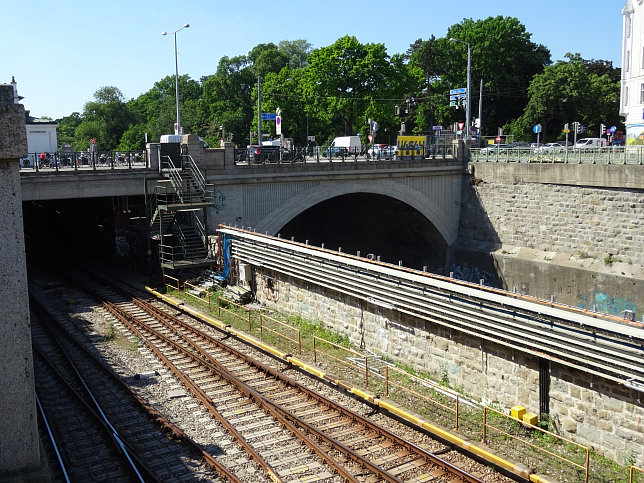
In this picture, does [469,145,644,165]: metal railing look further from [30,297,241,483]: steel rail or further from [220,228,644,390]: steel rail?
[30,297,241,483]: steel rail

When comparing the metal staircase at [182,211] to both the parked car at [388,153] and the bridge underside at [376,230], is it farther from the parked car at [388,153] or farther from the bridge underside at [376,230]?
the parked car at [388,153]

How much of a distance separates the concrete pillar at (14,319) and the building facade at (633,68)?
52.5 meters

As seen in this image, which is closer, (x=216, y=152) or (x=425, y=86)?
(x=216, y=152)

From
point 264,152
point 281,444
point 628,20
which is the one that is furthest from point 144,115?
point 281,444

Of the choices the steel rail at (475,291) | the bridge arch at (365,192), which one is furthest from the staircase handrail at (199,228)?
the steel rail at (475,291)

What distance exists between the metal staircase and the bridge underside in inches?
502

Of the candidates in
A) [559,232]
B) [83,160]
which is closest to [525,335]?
[559,232]

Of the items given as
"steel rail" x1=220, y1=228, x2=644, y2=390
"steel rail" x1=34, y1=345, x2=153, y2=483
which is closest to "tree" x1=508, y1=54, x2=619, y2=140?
"steel rail" x1=220, y1=228, x2=644, y2=390

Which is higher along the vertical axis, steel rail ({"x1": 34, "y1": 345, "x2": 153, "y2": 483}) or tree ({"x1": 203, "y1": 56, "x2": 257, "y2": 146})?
tree ({"x1": 203, "y1": 56, "x2": 257, "y2": 146})

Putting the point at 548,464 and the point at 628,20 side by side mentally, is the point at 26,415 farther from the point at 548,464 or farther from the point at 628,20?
the point at 628,20

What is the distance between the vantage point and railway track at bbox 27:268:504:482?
11281mm

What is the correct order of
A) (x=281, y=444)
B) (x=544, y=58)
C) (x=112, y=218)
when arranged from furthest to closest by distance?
(x=544, y=58), (x=112, y=218), (x=281, y=444)

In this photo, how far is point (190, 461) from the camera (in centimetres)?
1187

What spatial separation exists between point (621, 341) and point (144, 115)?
115844mm
